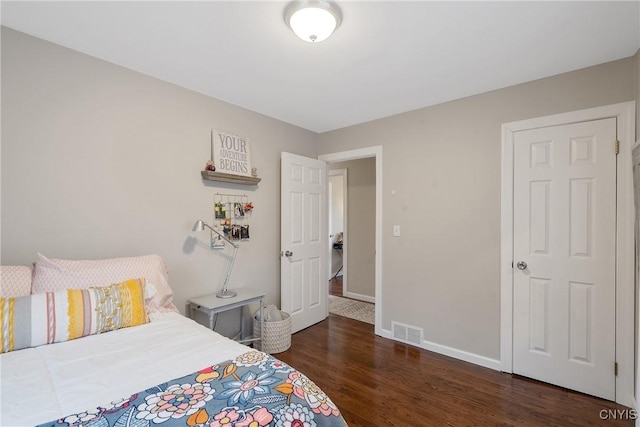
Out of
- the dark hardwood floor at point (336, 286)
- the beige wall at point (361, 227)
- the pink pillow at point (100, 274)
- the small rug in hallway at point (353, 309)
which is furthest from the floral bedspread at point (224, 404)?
the dark hardwood floor at point (336, 286)

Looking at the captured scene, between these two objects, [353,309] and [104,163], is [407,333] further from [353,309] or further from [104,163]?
[104,163]

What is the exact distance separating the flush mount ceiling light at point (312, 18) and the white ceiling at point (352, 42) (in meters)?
0.06

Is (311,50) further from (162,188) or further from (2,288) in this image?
(2,288)

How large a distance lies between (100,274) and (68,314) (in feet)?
1.00

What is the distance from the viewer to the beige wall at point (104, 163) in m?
1.74

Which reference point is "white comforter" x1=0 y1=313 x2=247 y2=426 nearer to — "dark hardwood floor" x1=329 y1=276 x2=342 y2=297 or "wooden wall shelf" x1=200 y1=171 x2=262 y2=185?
"wooden wall shelf" x1=200 y1=171 x2=262 y2=185

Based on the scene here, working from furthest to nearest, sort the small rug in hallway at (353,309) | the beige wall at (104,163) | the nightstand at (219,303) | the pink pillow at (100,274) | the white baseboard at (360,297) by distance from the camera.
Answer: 1. the white baseboard at (360,297)
2. the small rug in hallway at (353,309)
3. the nightstand at (219,303)
4. the beige wall at (104,163)
5. the pink pillow at (100,274)

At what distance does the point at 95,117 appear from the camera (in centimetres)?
202

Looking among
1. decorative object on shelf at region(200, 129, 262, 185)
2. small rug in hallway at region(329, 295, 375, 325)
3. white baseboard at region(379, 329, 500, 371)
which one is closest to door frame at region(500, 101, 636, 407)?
white baseboard at region(379, 329, 500, 371)

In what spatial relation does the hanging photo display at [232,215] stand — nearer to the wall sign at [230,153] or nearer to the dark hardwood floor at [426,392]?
the wall sign at [230,153]

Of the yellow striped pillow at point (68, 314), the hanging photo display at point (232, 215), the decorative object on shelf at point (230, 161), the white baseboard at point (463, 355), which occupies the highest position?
the decorative object on shelf at point (230, 161)

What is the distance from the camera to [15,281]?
151 cm

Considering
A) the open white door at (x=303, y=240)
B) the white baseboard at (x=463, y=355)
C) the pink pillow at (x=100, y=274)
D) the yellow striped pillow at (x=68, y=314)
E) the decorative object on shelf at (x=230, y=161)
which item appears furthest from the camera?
the open white door at (x=303, y=240)

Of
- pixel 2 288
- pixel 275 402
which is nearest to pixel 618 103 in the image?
pixel 275 402
